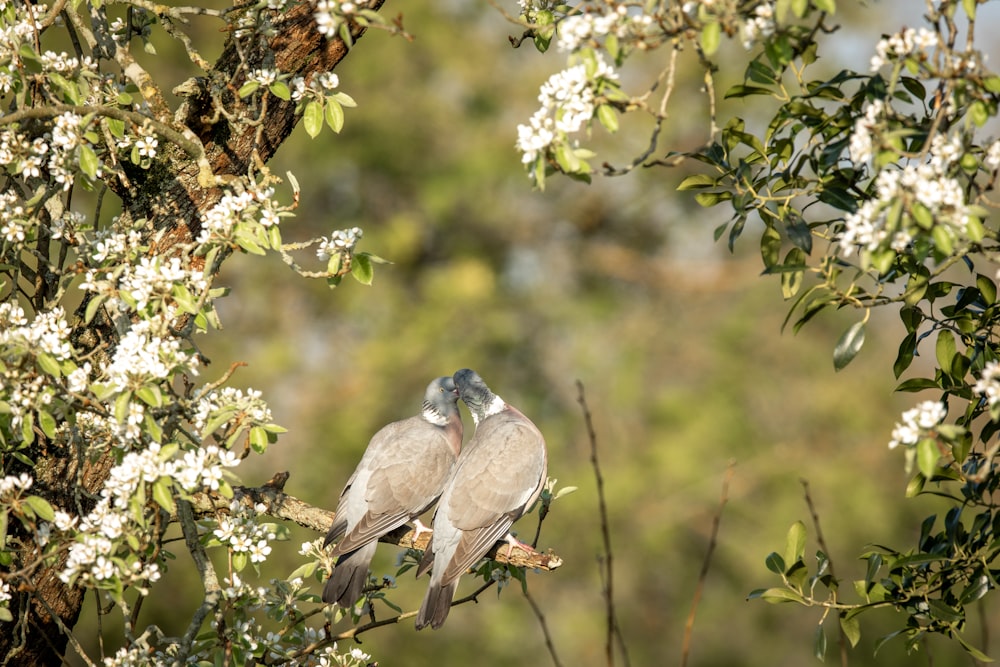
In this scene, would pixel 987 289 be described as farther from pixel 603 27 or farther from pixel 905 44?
pixel 603 27

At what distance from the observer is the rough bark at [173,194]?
12.3ft

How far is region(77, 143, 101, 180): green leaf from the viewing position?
3.06 m

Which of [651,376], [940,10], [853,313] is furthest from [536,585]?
[940,10]

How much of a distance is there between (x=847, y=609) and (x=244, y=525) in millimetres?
1994

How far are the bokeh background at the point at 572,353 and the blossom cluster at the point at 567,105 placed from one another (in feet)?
33.8

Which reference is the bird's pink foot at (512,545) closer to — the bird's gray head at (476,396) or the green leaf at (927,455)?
the bird's gray head at (476,396)

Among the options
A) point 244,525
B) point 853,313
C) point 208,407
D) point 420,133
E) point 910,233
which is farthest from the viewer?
point 853,313

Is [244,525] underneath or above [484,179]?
underneath

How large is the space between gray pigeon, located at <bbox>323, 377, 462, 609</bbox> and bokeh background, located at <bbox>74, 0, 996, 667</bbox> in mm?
7753

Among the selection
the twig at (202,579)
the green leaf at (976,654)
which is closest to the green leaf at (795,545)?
the green leaf at (976,654)

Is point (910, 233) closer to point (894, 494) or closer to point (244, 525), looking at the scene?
point (244, 525)

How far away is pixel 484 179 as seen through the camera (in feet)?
47.0

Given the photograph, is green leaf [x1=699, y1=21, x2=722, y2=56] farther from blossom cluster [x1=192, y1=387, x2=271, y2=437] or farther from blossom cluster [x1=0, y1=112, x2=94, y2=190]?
blossom cluster [x1=0, y1=112, x2=94, y2=190]

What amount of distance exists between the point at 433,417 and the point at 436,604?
4.12 feet
